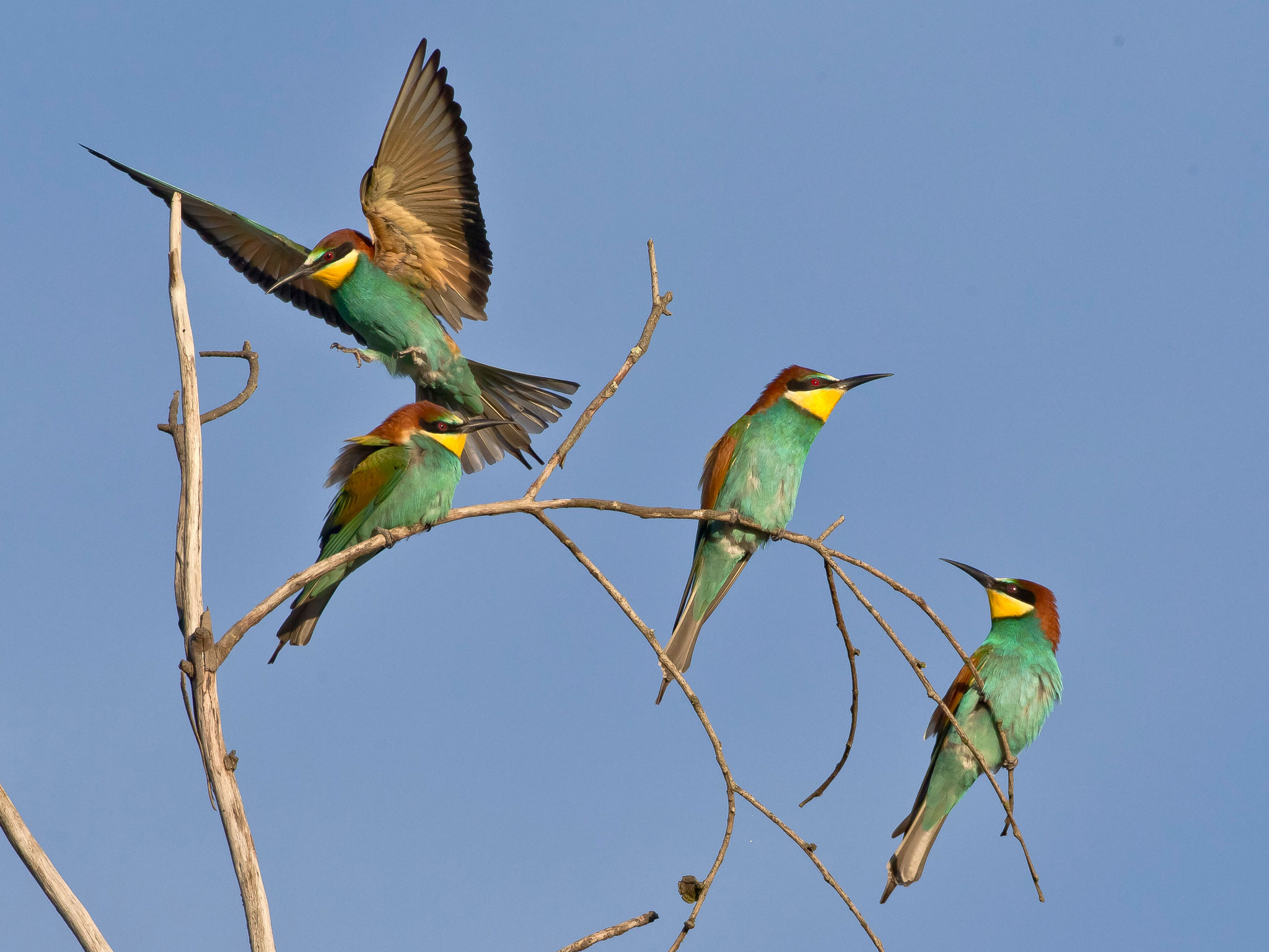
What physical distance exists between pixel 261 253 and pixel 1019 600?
3.81 metres

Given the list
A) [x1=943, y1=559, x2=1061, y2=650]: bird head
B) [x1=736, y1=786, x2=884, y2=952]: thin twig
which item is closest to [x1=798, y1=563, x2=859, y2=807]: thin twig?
[x1=736, y1=786, x2=884, y2=952]: thin twig

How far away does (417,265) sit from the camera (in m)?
5.50

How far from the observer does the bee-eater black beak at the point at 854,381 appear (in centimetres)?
481

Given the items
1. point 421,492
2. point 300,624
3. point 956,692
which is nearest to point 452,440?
point 421,492

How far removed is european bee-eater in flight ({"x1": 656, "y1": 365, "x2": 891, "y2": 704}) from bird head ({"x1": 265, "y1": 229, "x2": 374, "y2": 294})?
187 cm

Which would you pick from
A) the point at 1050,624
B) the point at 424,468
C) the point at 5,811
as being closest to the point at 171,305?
the point at 5,811

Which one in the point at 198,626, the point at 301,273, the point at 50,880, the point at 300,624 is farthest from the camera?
the point at 301,273

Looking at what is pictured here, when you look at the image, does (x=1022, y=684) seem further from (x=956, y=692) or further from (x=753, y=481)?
(x=753, y=481)

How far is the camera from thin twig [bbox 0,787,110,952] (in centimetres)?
240

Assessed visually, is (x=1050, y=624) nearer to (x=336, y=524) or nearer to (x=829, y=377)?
(x=829, y=377)

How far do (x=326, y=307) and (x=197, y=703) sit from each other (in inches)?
129

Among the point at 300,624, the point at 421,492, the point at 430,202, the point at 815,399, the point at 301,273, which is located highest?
the point at 430,202

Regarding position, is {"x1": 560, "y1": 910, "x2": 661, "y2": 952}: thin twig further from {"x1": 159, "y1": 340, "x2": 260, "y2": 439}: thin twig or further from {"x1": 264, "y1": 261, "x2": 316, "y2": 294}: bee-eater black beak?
{"x1": 264, "y1": 261, "x2": 316, "y2": 294}: bee-eater black beak

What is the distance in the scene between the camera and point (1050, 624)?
15.6 feet
